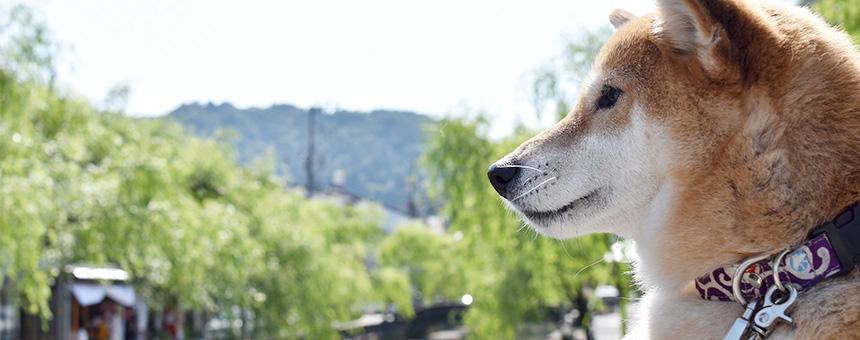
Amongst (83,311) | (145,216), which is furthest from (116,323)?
(145,216)

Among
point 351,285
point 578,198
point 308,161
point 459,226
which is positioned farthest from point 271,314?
point 308,161

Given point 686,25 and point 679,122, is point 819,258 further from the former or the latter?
point 686,25

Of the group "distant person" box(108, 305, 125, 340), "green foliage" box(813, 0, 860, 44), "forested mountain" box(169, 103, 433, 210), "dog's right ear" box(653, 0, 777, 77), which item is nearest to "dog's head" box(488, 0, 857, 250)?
"dog's right ear" box(653, 0, 777, 77)

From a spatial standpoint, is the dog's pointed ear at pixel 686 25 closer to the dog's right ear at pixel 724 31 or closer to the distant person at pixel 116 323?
the dog's right ear at pixel 724 31

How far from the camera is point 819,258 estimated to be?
150cm

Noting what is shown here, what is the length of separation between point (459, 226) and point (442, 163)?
1163mm

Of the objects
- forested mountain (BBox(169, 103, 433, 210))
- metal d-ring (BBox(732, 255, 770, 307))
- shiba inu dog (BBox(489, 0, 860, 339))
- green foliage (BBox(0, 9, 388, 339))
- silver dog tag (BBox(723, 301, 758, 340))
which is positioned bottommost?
silver dog tag (BBox(723, 301, 758, 340))

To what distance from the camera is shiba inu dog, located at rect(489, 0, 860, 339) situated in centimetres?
156

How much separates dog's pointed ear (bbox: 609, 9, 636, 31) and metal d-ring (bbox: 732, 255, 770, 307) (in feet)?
2.70

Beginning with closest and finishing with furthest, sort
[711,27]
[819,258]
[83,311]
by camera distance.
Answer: [819,258] → [711,27] → [83,311]

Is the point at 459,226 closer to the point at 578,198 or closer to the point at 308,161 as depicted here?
the point at 578,198

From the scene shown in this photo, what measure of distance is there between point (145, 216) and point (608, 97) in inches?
437

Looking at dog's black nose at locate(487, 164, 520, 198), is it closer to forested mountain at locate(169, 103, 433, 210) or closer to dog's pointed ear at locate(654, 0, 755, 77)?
dog's pointed ear at locate(654, 0, 755, 77)

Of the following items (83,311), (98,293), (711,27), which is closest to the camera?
(711,27)
